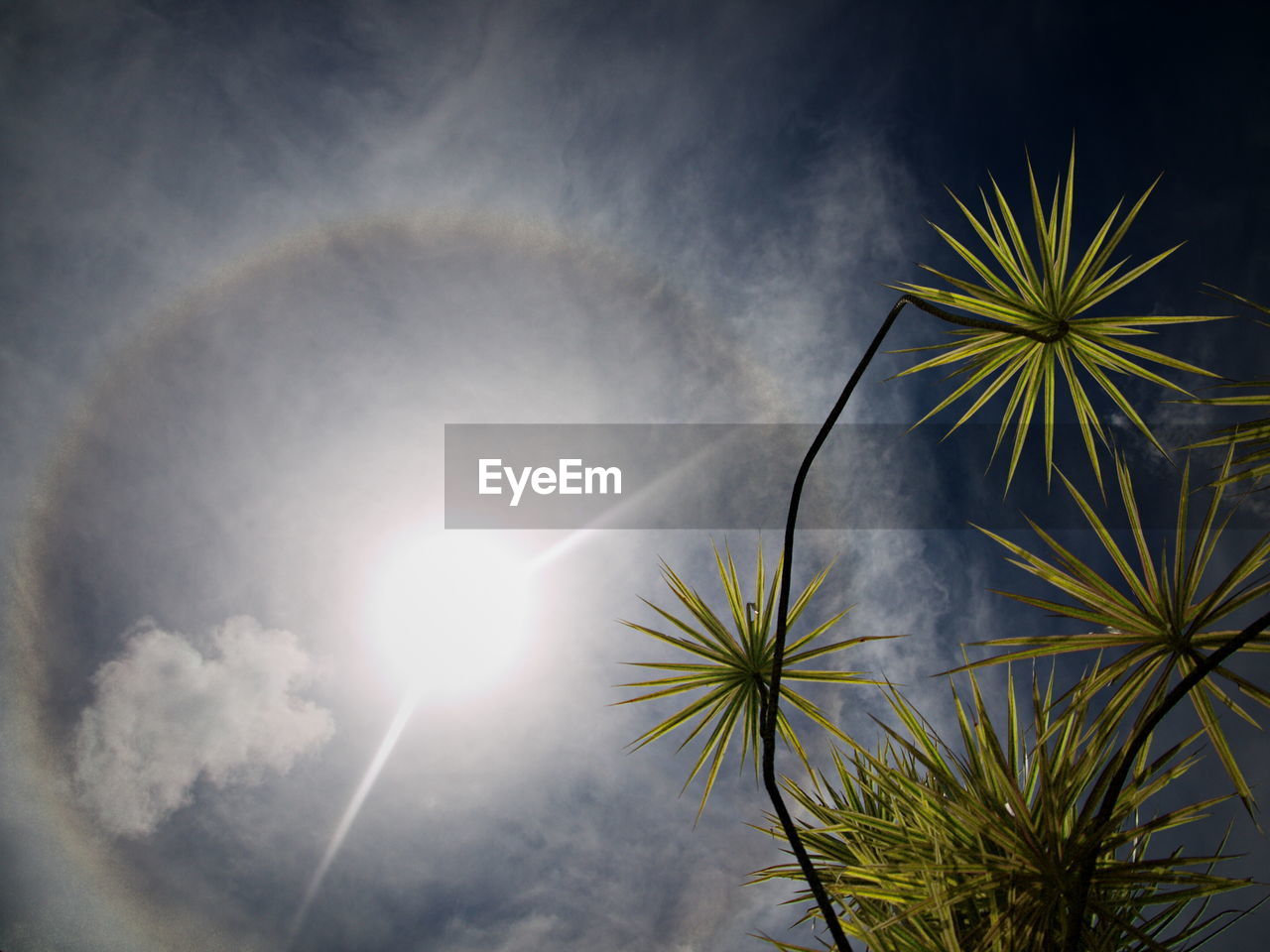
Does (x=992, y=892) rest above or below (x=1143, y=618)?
below

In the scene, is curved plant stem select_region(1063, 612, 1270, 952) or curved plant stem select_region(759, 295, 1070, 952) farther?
curved plant stem select_region(759, 295, 1070, 952)

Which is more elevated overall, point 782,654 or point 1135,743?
point 782,654

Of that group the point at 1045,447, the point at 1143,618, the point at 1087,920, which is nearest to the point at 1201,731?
the point at 1143,618

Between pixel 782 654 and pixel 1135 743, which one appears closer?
pixel 1135 743

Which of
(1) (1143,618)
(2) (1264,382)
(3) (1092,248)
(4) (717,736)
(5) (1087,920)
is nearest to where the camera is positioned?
(1) (1143,618)

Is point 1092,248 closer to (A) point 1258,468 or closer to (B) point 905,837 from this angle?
(A) point 1258,468

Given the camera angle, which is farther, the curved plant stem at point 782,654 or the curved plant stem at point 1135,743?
the curved plant stem at point 782,654

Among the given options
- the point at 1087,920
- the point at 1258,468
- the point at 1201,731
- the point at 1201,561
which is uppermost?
the point at 1258,468

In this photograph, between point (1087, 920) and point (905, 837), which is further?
point (905, 837)
